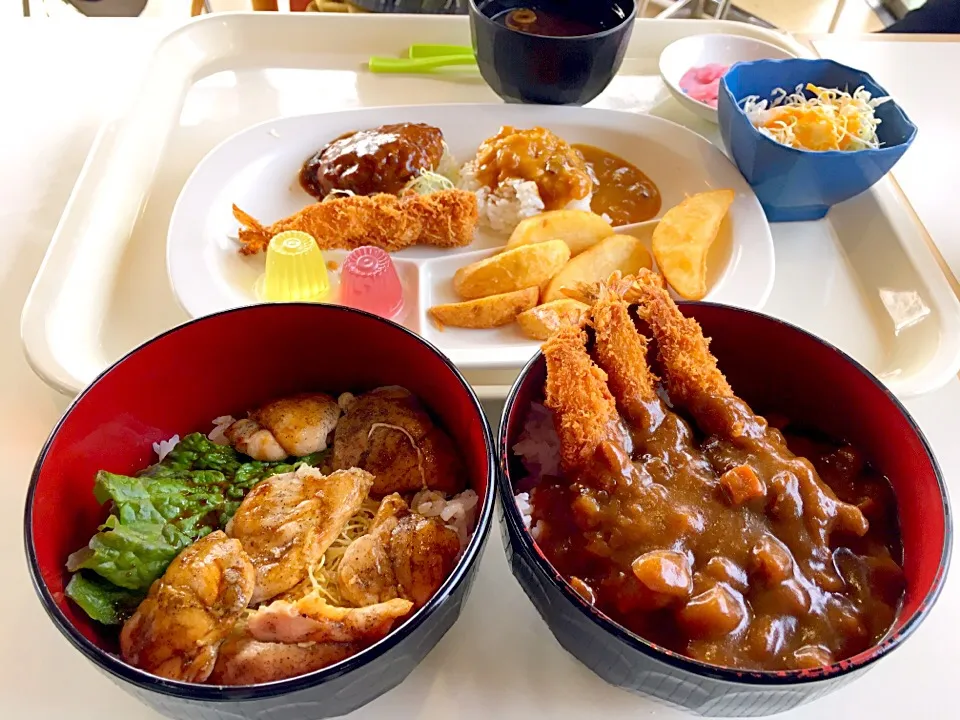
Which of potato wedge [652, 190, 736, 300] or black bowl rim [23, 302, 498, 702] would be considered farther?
potato wedge [652, 190, 736, 300]

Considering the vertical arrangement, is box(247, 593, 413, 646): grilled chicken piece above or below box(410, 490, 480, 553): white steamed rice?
above

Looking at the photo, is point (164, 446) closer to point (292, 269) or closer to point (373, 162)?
point (292, 269)

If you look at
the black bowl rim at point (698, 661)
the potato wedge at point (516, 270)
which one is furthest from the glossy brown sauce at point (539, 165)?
the black bowl rim at point (698, 661)

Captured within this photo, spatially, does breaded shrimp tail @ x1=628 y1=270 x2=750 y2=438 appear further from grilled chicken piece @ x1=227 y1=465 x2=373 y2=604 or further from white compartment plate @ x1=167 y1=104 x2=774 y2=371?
grilled chicken piece @ x1=227 y1=465 x2=373 y2=604

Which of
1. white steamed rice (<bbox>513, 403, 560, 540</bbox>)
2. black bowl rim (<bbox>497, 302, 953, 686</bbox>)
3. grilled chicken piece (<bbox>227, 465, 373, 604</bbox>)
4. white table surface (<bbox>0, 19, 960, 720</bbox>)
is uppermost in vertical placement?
black bowl rim (<bbox>497, 302, 953, 686</bbox>)

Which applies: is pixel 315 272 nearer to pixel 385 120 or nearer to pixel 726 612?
pixel 385 120

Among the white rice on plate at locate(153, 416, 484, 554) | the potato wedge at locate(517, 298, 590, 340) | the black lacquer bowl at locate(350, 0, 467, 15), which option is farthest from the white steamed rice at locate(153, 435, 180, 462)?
the black lacquer bowl at locate(350, 0, 467, 15)
